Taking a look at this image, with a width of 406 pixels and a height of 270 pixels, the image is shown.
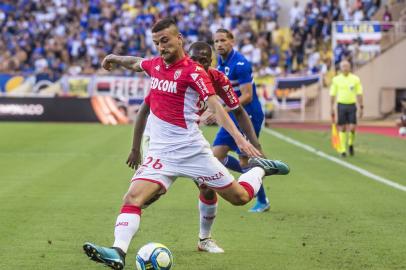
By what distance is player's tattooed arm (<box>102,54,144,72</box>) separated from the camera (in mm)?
8055

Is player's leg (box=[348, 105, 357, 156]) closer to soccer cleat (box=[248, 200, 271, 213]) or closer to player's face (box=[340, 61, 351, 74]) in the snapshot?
player's face (box=[340, 61, 351, 74])

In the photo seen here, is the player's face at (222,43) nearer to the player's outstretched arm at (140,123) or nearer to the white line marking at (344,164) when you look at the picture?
the player's outstretched arm at (140,123)

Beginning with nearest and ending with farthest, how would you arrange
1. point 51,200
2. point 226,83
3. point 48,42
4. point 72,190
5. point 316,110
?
point 226,83
point 51,200
point 72,190
point 316,110
point 48,42

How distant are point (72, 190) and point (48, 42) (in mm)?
30676

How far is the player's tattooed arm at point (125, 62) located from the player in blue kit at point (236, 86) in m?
2.40

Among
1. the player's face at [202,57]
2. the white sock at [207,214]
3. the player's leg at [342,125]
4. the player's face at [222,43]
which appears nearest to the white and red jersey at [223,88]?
the player's face at [202,57]

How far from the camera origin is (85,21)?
44688 mm

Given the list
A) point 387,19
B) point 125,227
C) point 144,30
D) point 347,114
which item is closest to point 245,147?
point 125,227

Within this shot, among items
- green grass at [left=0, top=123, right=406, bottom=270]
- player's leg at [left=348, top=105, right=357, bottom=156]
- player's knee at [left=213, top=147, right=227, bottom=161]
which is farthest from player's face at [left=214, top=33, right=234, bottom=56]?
player's leg at [left=348, top=105, right=357, bottom=156]

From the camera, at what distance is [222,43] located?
34.5 feet

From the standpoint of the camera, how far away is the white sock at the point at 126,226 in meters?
7.05

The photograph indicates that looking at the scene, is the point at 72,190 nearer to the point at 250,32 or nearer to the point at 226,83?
the point at 226,83

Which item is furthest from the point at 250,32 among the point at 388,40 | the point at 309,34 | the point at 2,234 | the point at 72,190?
the point at 2,234

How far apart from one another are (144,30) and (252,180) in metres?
35.5
